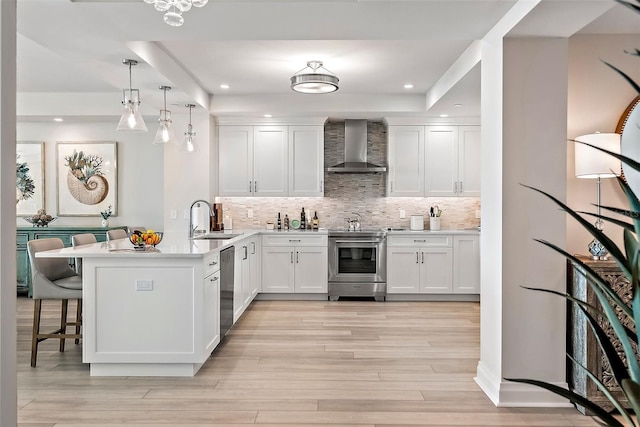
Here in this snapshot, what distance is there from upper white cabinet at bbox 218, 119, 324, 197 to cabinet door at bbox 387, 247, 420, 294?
1.30 metres

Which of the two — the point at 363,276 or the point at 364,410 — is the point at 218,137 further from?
the point at 364,410

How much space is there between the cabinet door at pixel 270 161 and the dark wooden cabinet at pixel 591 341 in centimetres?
408

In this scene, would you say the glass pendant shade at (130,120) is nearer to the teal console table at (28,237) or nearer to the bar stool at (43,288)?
the bar stool at (43,288)

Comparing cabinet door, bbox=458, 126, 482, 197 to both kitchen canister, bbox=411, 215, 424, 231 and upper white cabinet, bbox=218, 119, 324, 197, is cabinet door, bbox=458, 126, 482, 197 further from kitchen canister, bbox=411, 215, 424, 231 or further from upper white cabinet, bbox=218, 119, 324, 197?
upper white cabinet, bbox=218, 119, 324, 197

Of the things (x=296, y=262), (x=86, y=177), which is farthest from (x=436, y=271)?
(x=86, y=177)

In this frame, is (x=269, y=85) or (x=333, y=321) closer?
(x=333, y=321)

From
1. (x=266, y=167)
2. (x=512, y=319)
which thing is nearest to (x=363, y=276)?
(x=266, y=167)

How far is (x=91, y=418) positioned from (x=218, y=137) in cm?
419

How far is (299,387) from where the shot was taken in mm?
3074

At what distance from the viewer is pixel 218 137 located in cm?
621

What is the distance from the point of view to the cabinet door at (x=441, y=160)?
619cm

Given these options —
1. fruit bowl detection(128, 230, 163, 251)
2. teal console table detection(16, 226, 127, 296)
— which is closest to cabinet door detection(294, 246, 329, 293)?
fruit bowl detection(128, 230, 163, 251)

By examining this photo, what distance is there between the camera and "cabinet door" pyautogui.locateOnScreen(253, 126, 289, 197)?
6.23 m

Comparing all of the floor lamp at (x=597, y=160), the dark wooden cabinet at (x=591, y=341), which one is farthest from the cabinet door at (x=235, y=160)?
the dark wooden cabinet at (x=591, y=341)
